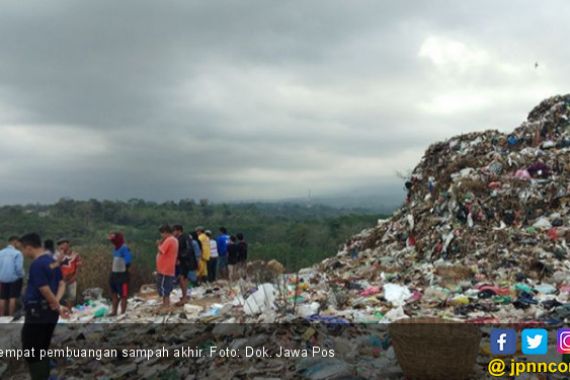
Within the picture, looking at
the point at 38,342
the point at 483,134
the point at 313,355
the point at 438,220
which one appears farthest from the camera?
the point at 483,134

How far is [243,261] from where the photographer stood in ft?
38.4

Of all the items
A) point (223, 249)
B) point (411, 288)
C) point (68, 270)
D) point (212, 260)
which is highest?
point (68, 270)

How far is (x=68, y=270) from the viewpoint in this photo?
790 centimetres

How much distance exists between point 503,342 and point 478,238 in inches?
193

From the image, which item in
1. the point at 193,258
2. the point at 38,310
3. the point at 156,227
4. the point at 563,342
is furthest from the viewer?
the point at 156,227

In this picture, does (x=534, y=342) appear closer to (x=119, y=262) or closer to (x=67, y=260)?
(x=119, y=262)

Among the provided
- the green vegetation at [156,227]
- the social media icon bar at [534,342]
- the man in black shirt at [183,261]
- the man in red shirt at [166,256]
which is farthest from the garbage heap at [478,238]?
the green vegetation at [156,227]

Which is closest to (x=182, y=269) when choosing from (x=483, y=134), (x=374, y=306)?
(x=374, y=306)

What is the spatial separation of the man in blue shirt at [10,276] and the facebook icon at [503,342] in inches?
268

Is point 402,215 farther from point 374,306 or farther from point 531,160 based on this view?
point 374,306

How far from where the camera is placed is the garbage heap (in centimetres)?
711

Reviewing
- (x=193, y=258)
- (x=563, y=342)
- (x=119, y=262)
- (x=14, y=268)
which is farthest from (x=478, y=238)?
(x=14, y=268)

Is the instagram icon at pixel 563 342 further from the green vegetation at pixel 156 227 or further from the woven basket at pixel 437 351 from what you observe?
the green vegetation at pixel 156 227

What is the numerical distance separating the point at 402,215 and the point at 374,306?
6.60 metres
